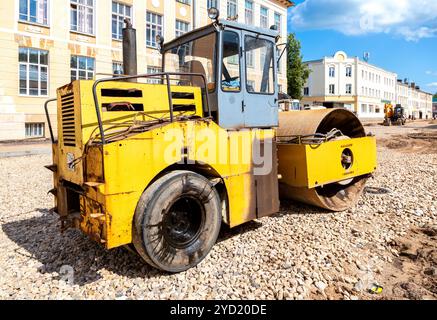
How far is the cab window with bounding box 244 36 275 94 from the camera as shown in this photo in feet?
15.9

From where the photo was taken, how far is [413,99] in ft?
320

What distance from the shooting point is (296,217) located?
5.62 metres

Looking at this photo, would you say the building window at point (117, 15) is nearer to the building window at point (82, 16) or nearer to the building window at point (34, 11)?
the building window at point (82, 16)

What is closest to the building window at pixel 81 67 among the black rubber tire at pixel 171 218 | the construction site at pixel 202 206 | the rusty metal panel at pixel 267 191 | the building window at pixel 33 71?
the building window at pixel 33 71

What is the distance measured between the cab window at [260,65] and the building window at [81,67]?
17278 millimetres

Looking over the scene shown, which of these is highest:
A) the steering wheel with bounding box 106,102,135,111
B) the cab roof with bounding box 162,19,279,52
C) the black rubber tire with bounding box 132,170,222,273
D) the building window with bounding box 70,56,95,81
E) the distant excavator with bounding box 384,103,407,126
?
the building window with bounding box 70,56,95,81

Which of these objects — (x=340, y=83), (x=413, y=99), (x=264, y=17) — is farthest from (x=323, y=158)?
(x=413, y=99)

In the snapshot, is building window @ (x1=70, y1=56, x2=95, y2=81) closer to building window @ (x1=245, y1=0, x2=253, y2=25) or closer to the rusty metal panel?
building window @ (x1=245, y1=0, x2=253, y2=25)

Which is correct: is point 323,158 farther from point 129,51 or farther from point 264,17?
point 264,17

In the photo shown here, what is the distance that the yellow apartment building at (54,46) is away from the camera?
692 inches

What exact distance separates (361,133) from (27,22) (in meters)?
18.5

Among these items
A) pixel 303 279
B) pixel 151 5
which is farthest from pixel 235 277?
pixel 151 5

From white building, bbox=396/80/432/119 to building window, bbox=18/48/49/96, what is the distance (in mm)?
85190

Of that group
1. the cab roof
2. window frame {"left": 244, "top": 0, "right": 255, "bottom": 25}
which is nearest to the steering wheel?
the cab roof
